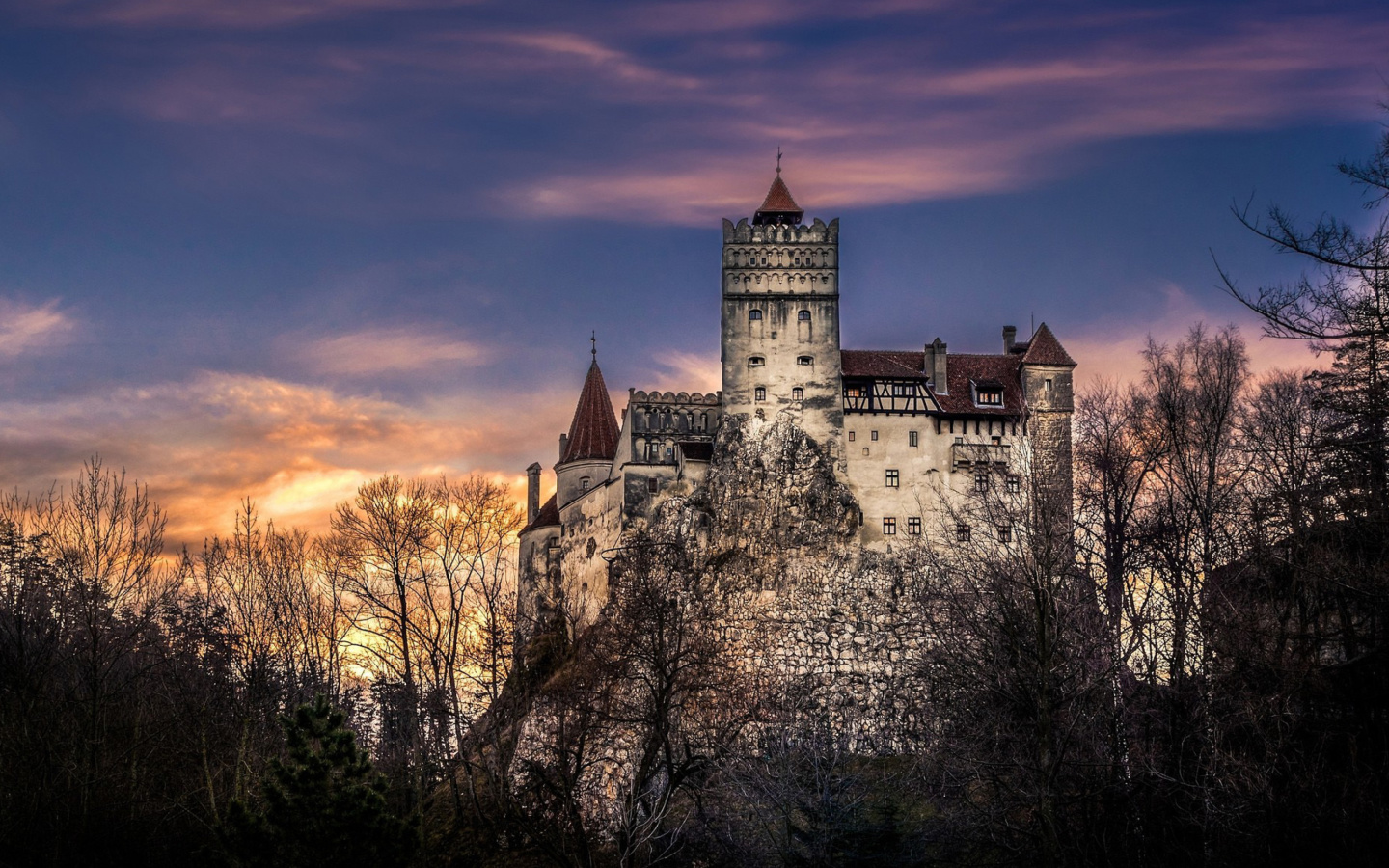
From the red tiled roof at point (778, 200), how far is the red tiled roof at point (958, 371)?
8.28m

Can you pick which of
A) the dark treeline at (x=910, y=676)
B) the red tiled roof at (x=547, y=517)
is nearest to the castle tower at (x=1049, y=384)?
the dark treeline at (x=910, y=676)

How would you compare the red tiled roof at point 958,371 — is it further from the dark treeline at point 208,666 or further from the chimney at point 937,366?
the dark treeline at point 208,666

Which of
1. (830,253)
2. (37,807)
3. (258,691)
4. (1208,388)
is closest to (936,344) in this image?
(830,253)

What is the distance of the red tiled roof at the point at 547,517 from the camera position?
2542 inches

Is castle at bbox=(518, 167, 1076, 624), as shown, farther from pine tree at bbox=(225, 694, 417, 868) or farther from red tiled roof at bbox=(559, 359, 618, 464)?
pine tree at bbox=(225, 694, 417, 868)

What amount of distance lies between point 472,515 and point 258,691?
363 inches

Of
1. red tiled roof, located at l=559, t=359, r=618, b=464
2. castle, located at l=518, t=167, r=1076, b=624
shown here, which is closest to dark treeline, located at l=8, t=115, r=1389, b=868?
castle, located at l=518, t=167, r=1076, b=624

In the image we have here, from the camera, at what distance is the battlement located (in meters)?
60.5

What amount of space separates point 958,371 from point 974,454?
5.19m

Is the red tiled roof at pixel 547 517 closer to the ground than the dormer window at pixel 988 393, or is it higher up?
closer to the ground

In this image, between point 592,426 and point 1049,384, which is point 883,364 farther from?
point 592,426

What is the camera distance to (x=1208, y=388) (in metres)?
32.2

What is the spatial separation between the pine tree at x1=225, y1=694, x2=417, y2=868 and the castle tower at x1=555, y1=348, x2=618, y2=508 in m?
34.2

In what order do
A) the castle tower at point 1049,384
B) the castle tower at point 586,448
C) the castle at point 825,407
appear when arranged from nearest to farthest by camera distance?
1. the castle at point 825,407
2. the castle tower at point 1049,384
3. the castle tower at point 586,448
